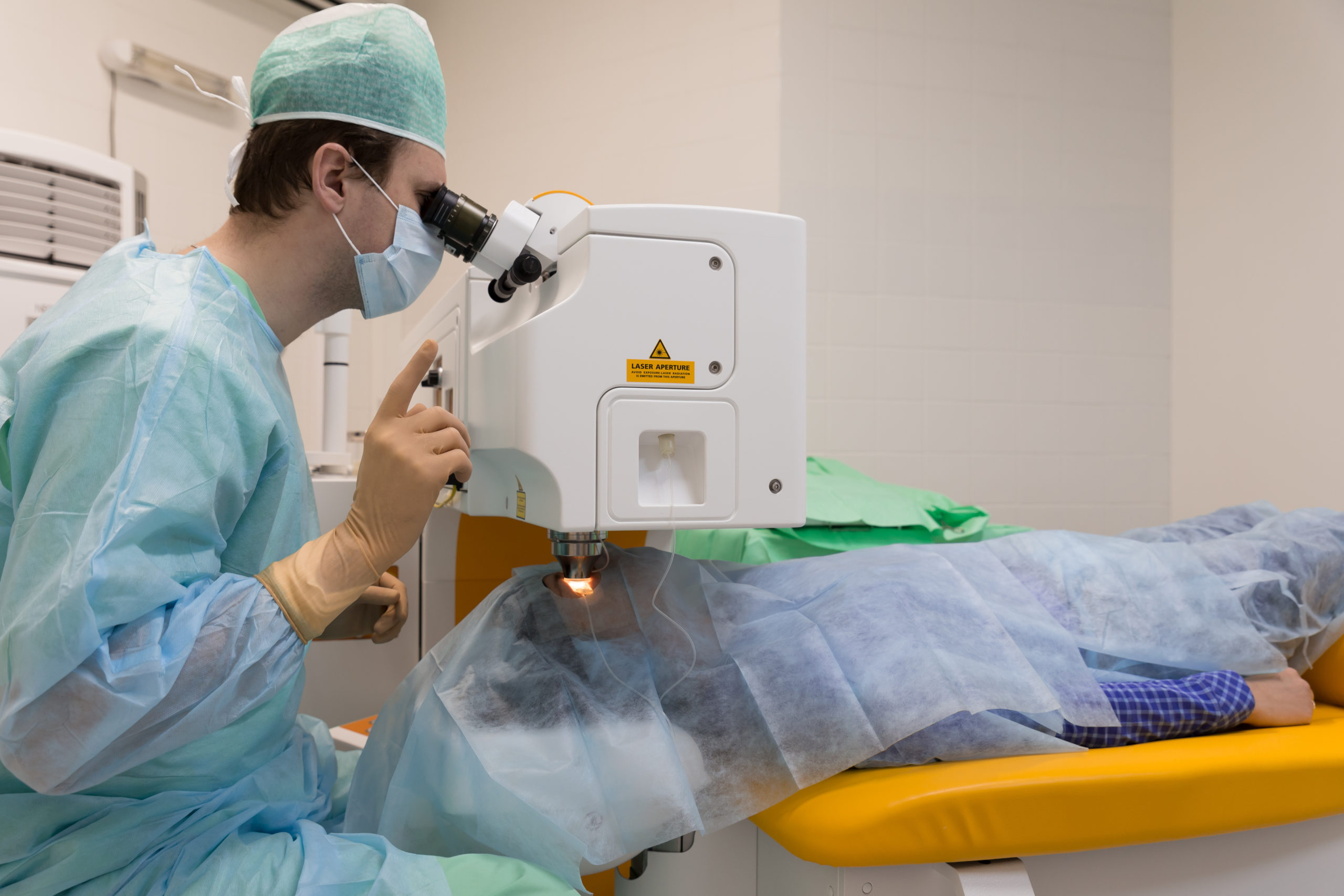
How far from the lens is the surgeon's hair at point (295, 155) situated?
916 millimetres

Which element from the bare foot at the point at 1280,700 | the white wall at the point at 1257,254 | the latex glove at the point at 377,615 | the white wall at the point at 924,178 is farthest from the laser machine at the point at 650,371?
the white wall at the point at 1257,254

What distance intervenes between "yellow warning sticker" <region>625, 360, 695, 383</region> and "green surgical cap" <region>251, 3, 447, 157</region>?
424mm

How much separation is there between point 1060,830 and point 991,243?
76.6 inches

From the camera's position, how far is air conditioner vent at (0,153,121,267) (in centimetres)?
167

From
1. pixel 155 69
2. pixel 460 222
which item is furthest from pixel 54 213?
pixel 460 222

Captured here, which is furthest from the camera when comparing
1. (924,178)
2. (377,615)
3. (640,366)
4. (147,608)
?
(924,178)

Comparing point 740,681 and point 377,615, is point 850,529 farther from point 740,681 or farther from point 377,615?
point 377,615

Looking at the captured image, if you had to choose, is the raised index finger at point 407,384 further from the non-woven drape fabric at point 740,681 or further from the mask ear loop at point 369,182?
the non-woven drape fabric at point 740,681

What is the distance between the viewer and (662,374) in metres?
0.79

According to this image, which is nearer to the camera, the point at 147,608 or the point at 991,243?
the point at 147,608

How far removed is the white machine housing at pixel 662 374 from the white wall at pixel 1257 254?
2009 millimetres

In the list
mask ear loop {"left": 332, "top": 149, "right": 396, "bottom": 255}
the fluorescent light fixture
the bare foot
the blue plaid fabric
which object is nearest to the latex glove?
mask ear loop {"left": 332, "top": 149, "right": 396, "bottom": 255}

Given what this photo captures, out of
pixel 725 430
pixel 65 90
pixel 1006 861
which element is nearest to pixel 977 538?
pixel 1006 861

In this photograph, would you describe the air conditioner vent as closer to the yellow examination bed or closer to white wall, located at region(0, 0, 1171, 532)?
white wall, located at region(0, 0, 1171, 532)
